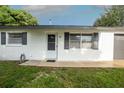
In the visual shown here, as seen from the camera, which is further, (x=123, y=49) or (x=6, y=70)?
(x=123, y=49)

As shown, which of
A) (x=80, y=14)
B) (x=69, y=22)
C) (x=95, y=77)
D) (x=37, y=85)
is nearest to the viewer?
(x=37, y=85)

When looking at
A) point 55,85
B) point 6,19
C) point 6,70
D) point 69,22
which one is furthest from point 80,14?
point 55,85

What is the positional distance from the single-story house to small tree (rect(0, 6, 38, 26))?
11.9m

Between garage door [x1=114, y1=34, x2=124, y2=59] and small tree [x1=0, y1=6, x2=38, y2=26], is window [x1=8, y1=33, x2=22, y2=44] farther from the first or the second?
small tree [x1=0, y1=6, x2=38, y2=26]

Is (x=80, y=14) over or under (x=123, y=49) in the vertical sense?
over

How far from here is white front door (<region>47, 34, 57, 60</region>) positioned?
1773 cm

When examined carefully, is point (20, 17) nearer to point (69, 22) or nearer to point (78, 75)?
point (69, 22)

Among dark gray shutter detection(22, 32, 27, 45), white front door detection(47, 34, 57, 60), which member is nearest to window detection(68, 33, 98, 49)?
white front door detection(47, 34, 57, 60)

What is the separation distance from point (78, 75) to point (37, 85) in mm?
2589

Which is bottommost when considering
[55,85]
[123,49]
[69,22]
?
[55,85]

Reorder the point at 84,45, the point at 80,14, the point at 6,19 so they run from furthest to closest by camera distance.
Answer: the point at 80,14 < the point at 6,19 < the point at 84,45

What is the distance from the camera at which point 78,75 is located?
436 inches

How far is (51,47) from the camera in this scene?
17828 mm

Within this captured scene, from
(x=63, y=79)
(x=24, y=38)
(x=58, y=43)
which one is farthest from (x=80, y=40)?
(x=63, y=79)
